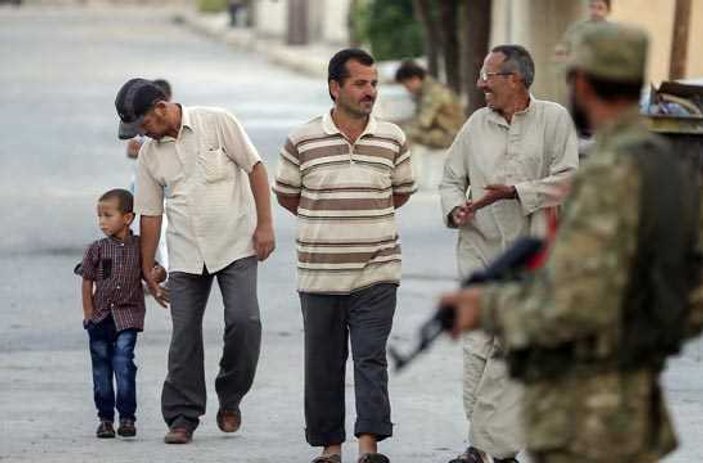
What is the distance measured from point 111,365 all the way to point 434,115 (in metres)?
11.0

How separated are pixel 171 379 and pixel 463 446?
1.35 metres

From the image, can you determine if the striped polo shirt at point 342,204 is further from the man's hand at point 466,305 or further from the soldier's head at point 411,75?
the soldier's head at point 411,75

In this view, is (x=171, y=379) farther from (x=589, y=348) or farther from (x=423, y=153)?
(x=423, y=153)

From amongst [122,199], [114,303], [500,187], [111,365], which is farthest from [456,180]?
[111,365]

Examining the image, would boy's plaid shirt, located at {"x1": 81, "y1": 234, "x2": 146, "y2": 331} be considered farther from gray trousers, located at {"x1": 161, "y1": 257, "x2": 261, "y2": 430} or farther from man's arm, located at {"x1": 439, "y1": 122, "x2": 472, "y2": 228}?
man's arm, located at {"x1": 439, "y1": 122, "x2": 472, "y2": 228}

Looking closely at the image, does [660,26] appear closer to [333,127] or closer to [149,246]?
[149,246]

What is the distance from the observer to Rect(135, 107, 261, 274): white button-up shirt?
979 cm

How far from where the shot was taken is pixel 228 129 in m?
9.84

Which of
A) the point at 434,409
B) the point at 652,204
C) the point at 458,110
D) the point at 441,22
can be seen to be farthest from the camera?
the point at 441,22

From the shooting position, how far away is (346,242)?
9242 mm

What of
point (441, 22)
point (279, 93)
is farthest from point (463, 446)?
point (279, 93)

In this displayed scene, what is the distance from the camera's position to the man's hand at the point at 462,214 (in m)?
9.09

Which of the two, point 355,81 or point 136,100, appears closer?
point 355,81

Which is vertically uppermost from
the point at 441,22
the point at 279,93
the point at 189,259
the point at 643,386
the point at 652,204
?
the point at 652,204
